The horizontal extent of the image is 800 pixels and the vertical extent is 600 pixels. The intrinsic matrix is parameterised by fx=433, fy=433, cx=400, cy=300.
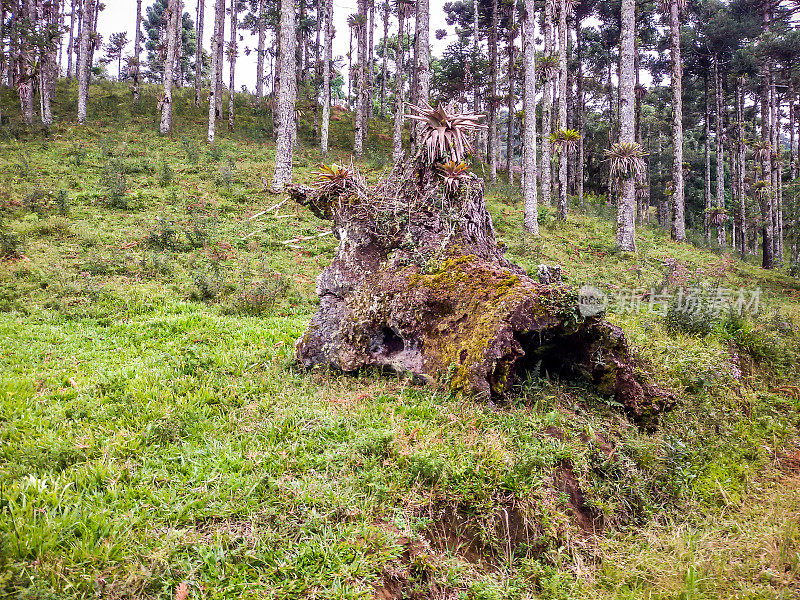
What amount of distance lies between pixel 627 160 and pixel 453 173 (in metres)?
12.0

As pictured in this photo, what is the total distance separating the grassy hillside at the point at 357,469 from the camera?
2.63 metres

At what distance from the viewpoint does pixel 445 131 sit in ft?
19.0

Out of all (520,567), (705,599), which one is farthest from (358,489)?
(705,599)

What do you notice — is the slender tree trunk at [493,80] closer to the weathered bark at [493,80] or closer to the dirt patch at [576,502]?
the weathered bark at [493,80]

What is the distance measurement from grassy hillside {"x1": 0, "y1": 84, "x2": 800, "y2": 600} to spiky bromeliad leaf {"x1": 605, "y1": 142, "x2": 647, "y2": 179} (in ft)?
28.7

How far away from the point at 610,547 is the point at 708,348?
4388 millimetres

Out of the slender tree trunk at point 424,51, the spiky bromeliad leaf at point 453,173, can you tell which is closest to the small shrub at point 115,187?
the slender tree trunk at point 424,51

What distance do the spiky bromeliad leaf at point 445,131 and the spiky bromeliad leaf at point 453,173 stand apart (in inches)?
4.2

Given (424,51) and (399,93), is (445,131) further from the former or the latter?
(399,93)

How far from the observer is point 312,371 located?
530 cm

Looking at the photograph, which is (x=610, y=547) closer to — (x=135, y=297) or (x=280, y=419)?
(x=280, y=419)

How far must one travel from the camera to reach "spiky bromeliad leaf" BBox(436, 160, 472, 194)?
577 centimetres

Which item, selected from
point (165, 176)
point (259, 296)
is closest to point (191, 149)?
point (165, 176)

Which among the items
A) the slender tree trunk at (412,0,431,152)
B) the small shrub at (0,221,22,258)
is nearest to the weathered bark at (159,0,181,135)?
the slender tree trunk at (412,0,431,152)
